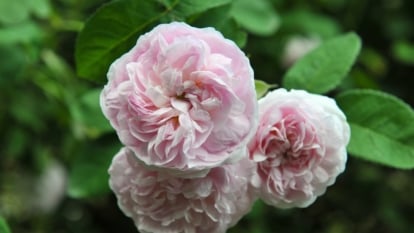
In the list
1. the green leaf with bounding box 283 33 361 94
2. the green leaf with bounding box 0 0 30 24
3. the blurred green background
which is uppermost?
the green leaf with bounding box 283 33 361 94

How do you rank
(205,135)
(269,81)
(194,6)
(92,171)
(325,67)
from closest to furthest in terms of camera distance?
1. (205,135)
2. (194,6)
3. (325,67)
4. (92,171)
5. (269,81)

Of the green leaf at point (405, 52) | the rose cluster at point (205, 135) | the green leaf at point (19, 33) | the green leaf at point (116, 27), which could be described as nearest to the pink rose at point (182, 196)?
the rose cluster at point (205, 135)

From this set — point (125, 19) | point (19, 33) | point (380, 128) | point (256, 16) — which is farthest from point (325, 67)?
point (19, 33)

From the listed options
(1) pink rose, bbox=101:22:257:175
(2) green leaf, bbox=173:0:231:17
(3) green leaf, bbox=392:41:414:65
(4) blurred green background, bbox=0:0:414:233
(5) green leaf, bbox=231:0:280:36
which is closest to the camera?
(1) pink rose, bbox=101:22:257:175

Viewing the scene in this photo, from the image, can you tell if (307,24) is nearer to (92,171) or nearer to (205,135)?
(92,171)

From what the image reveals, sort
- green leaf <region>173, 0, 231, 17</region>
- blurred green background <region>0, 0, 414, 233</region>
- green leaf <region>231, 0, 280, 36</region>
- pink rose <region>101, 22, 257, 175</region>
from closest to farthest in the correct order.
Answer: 1. pink rose <region>101, 22, 257, 175</region>
2. green leaf <region>173, 0, 231, 17</region>
3. green leaf <region>231, 0, 280, 36</region>
4. blurred green background <region>0, 0, 414, 233</region>

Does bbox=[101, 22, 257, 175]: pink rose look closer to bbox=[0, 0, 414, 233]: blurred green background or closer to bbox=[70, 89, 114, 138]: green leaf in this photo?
bbox=[70, 89, 114, 138]: green leaf

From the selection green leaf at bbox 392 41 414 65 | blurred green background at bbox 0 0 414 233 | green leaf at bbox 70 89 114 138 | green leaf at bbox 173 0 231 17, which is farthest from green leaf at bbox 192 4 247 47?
green leaf at bbox 392 41 414 65

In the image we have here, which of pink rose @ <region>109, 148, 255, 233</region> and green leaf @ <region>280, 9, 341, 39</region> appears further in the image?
green leaf @ <region>280, 9, 341, 39</region>
